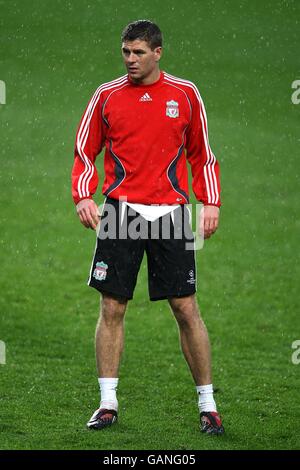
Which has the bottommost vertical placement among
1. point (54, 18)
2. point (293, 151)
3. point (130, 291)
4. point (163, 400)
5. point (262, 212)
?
point (163, 400)

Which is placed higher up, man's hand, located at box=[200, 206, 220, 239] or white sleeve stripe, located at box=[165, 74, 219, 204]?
white sleeve stripe, located at box=[165, 74, 219, 204]

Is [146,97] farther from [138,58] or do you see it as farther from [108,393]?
[108,393]

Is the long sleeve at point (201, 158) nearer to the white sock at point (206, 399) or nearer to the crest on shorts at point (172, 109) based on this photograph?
the crest on shorts at point (172, 109)

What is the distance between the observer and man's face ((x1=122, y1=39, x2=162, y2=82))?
19.0ft

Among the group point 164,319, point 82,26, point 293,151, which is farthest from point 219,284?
point 82,26

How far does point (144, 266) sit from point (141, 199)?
500 cm

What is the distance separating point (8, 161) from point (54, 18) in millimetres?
2758

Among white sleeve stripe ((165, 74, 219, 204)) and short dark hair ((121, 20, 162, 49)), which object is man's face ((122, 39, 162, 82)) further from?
white sleeve stripe ((165, 74, 219, 204))

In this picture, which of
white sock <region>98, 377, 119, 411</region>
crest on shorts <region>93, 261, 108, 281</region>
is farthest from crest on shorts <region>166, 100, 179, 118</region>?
white sock <region>98, 377, 119, 411</region>

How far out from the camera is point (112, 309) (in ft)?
19.3

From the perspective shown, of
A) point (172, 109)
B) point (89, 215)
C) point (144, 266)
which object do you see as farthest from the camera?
point (144, 266)

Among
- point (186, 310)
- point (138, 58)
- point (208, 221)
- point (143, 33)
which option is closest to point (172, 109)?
point (138, 58)

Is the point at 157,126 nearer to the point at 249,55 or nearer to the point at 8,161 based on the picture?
the point at 8,161

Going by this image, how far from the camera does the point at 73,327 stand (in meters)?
8.76
